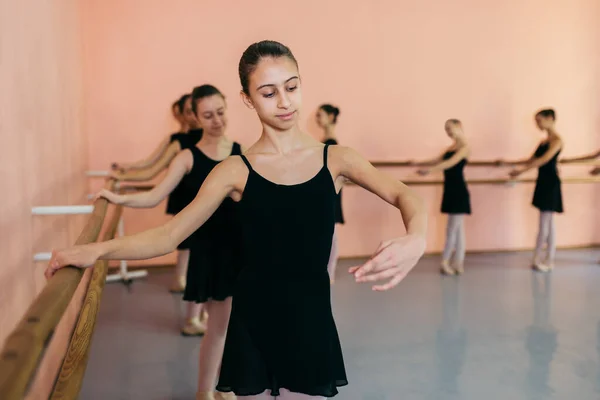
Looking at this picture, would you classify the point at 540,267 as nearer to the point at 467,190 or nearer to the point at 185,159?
the point at 467,190

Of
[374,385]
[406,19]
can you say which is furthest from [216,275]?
[406,19]

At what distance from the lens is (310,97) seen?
5.62 metres

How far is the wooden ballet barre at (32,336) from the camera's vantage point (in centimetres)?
67

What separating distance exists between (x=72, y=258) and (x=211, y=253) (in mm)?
1368

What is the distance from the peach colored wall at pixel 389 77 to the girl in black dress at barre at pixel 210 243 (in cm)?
277

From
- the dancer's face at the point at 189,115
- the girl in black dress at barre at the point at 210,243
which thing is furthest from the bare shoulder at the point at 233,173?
the dancer's face at the point at 189,115

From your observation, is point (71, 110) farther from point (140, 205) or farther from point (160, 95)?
point (140, 205)

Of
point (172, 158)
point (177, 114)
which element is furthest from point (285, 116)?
point (177, 114)

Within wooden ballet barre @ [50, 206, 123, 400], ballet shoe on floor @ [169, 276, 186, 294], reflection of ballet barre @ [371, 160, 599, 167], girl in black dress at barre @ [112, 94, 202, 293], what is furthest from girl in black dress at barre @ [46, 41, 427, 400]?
reflection of ballet barre @ [371, 160, 599, 167]

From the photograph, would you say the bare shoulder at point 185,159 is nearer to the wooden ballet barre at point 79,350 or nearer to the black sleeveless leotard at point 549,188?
the wooden ballet barre at point 79,350

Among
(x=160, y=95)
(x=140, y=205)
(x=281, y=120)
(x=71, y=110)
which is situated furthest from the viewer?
(x=160, y=95)

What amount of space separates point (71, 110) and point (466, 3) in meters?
4.35

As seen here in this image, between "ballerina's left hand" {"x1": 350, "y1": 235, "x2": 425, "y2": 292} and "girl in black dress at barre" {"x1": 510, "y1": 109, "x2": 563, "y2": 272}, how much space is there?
4.55 m

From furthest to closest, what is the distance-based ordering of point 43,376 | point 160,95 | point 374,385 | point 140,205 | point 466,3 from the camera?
1. point 466,3
2. point 160,95
3. point 374,385
4. point 43,376
5. point 140,205
